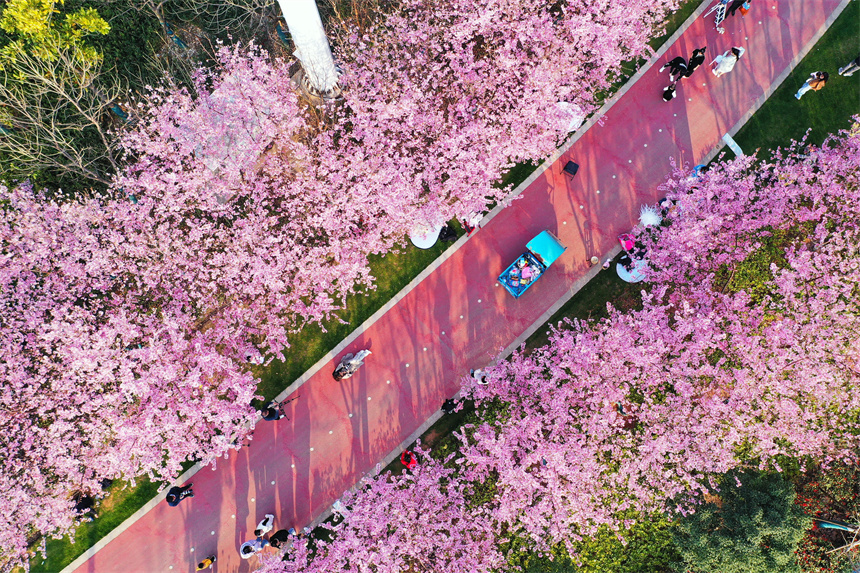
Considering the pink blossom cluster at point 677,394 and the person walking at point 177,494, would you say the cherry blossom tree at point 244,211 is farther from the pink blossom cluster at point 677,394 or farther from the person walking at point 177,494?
the pink blossom cluster at point 677,394

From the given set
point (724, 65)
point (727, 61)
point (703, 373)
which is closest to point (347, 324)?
point (703, 373)

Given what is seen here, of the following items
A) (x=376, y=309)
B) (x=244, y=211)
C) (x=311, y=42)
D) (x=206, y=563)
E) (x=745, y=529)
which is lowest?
(x=745, y=529)

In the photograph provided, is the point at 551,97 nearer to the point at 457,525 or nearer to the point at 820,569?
the point at 457,525

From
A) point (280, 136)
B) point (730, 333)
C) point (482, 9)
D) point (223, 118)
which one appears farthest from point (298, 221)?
point (730, 333)

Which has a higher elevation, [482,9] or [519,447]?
[482,9]

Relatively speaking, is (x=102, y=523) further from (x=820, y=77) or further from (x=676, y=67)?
(x=820, y=77)

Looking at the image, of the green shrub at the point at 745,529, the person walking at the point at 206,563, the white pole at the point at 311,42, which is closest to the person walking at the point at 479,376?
the green shrub at the point at 745,529
